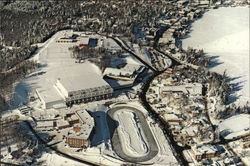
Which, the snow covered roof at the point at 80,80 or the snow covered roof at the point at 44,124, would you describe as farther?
the snow covered roof at the point at 80,80

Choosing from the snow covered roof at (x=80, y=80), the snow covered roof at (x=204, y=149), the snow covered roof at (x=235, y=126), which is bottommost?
the snow covered roof at (x=204, y=149)

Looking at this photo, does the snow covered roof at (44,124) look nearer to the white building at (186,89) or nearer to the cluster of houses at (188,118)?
the cluster of houses at (188,118)

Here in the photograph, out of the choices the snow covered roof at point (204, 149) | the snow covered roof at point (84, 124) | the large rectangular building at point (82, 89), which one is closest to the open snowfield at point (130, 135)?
the snow covered roof at point (84, 124)

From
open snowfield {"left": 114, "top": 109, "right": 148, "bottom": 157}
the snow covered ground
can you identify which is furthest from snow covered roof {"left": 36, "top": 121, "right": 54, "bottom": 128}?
open snowfield {"left": 114, "top": 109, "right": 148, "bottom": 157}

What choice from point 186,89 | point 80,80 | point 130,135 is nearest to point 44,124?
point 80,80

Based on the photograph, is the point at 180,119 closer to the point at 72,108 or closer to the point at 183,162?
the point at 183,162

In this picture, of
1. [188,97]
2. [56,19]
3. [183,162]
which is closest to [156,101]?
[188,97]

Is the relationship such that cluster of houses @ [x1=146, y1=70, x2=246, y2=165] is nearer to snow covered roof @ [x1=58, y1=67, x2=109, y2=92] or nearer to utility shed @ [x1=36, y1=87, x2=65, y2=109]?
snow covered roof @ [x1=58, y1=67, x2=109, y2=92]
